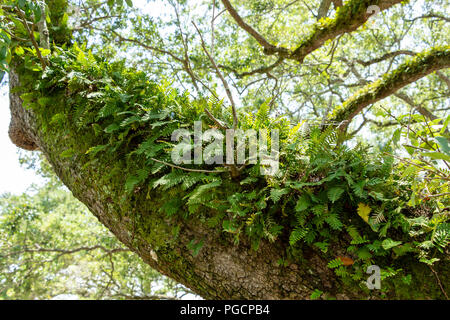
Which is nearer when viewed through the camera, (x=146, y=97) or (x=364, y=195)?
(x=364, y=195)

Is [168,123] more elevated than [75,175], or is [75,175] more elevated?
[168,123]

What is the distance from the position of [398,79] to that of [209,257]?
3622 mm

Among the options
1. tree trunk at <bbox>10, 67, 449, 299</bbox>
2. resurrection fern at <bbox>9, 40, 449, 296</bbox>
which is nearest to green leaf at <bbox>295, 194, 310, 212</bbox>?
resurrection fern at <bbox>9, 40, 449, 296</bbox>

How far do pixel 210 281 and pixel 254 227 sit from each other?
0.46 meters

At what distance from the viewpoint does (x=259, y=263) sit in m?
1.88

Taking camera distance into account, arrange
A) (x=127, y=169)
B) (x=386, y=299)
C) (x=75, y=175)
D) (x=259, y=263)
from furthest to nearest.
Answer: (x=75, y=175), (x=127, y=169), (x=259, y=263), (x=386, y=299)

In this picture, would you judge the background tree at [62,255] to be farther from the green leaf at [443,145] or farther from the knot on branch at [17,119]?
the green leaf at [443,145]

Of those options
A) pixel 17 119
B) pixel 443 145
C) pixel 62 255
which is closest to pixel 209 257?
pixel 443 145

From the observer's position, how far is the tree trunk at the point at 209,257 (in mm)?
1760

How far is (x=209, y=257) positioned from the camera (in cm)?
200

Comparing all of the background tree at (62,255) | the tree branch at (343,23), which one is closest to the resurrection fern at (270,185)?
the tree branch at (343,23)

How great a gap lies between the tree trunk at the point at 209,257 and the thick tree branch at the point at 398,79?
2967mm
